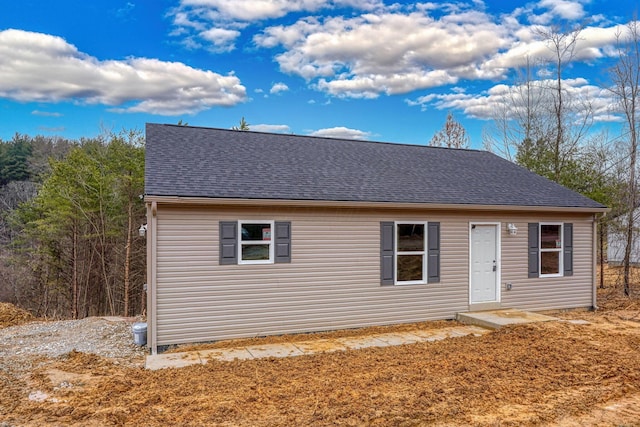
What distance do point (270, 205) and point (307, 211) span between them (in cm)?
75

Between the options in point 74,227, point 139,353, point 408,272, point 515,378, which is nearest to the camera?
point 515,378

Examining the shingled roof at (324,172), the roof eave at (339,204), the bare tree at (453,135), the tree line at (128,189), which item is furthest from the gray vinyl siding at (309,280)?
the bare tree at (453,135)

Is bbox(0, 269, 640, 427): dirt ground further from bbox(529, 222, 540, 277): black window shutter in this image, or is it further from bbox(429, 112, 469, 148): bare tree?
bbox(429, 112, 469, 148): bare tree

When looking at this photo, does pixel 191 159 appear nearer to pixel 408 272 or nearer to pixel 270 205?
pixel 270 205

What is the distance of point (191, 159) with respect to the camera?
8227 millimetres

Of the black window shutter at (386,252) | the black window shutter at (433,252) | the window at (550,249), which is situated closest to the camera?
the black window shutter at (386,252)

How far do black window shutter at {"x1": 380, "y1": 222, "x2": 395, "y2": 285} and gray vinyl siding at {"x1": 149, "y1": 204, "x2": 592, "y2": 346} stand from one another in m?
0.10

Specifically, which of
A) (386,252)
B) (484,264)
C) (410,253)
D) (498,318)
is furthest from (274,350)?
(484,264)

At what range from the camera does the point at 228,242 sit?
7.21m

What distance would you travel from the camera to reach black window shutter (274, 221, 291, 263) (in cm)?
755

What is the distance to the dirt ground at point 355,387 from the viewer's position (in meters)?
4.08

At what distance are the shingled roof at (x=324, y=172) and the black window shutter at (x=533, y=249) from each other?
0.59m

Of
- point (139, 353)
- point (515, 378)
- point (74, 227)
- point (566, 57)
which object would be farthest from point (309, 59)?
point (515, 378)

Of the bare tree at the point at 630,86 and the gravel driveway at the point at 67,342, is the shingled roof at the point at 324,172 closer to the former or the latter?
the gravel driveway at the point at 67,342
